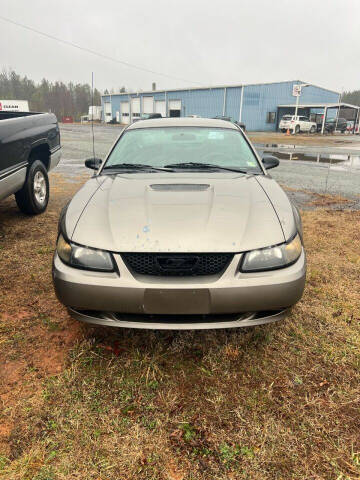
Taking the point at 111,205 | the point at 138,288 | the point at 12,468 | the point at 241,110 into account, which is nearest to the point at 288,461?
the point at 138,288

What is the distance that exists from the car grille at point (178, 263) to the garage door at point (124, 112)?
182 ft

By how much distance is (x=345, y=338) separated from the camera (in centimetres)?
249

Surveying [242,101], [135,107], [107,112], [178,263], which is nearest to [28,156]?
[178,263]

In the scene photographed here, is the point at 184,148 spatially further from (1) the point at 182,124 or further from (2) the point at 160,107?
(2) the point at 160,107

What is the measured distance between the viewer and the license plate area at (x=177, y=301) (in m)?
1.86

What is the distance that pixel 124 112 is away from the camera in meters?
54.1

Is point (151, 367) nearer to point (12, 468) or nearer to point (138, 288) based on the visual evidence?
point (138, 288)

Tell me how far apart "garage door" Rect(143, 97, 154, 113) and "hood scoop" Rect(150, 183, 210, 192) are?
50.6 metres

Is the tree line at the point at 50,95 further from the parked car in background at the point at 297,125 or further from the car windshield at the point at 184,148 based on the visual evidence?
the car windshield at the point at 184,148

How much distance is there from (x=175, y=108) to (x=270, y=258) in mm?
48490

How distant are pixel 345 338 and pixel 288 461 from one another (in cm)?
117

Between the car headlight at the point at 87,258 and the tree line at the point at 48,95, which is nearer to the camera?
the car headlight at the point at 87,258

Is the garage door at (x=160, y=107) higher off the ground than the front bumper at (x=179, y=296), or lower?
higher

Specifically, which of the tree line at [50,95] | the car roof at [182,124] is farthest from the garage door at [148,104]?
the car roof at [182,124]
